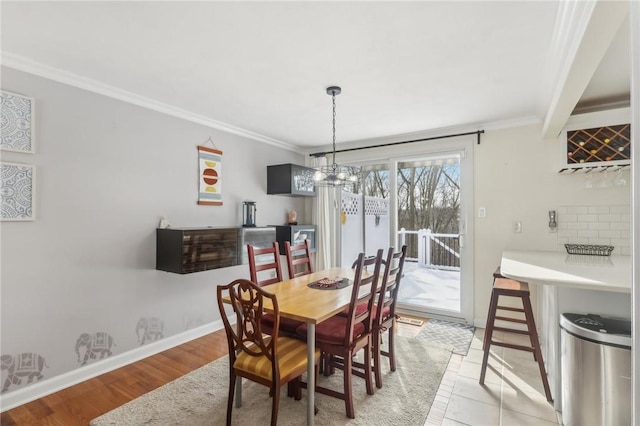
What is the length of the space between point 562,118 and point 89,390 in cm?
443

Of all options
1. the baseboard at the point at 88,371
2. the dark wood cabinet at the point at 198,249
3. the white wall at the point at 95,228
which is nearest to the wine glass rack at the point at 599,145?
the dark wood cabinet at the point at 198,249

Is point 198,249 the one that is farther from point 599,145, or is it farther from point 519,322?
point 599,145

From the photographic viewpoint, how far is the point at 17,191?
7.24 feet

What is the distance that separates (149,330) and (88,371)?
541 millimetres

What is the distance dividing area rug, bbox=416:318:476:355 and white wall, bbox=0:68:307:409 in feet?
8.06

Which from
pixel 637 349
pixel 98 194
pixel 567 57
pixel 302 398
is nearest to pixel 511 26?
pixel 567 57

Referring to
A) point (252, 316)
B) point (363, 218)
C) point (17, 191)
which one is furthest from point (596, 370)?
point (17, 191)

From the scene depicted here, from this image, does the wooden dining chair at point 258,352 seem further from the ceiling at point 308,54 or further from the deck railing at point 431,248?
the deck railing at point 431,248

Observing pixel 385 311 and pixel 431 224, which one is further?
pixel 431 224

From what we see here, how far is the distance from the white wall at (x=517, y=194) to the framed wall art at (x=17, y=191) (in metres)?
4.21

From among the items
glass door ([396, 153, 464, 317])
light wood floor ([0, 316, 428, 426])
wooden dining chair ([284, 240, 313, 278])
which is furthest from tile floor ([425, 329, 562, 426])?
light wood floor ([0, 316, 428, 426])

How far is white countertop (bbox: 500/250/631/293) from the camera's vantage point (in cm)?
169

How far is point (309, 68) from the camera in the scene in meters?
2.34

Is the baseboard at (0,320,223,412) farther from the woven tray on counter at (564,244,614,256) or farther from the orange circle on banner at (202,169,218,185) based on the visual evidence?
the woven tray on counter at (564,244,614,256)
